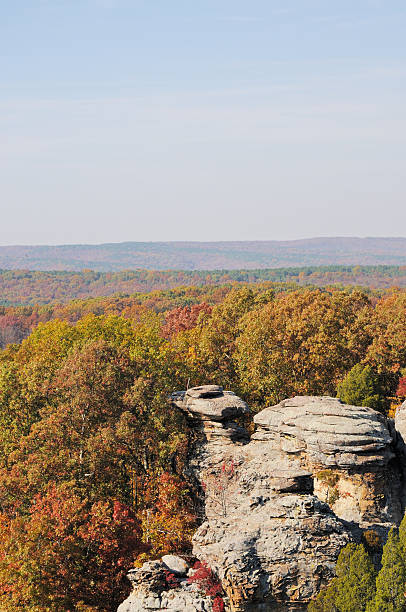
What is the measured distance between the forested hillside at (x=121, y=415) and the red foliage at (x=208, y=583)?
12.9 ft

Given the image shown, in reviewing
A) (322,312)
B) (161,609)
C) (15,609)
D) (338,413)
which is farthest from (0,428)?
(322,312)

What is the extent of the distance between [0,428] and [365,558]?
70.1 feet

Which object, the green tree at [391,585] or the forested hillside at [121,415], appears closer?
the green tree at [391,585]

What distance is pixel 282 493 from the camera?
92.4 ft

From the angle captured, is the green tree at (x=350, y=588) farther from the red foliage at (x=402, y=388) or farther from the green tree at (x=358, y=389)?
the red foliage at (x=402, y=388)

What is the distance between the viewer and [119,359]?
1448 inches

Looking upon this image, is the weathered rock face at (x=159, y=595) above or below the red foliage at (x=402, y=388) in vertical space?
below

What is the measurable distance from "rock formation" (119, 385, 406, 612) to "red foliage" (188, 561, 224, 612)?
309 mm

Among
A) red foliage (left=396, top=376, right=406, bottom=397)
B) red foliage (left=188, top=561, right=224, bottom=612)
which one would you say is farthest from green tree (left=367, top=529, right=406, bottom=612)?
red foliage (left=396, top=376, right=406, bottom=397)

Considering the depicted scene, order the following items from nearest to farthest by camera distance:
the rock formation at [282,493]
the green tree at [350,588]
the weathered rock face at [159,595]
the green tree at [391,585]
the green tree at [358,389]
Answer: the green tree at [391,585], the green tree at [350,588], the weathered rock face at [159,595], the rock formation at [282,493], the green tree at [358,389]

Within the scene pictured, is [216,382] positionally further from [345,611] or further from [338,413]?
[345,611]

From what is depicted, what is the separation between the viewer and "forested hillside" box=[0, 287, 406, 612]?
2694cm

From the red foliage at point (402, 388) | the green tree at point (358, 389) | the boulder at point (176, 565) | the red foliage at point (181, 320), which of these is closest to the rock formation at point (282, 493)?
the boulder at point (176, 565)

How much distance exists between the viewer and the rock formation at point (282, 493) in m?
23.6
